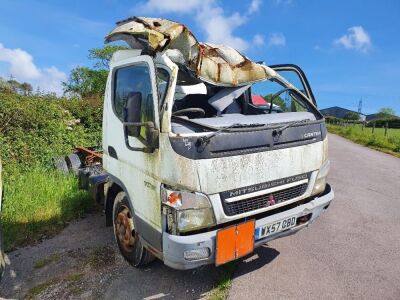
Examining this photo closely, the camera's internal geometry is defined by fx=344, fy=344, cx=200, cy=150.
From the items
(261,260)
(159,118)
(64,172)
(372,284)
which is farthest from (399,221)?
(64,172)

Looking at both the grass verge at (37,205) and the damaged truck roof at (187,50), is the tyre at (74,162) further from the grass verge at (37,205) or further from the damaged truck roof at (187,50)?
the damaged truck roof at (187,50)

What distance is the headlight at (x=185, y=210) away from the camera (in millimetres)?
2912

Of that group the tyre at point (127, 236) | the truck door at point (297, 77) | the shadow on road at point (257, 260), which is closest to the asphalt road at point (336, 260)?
the shadow on road at point (257, 260)

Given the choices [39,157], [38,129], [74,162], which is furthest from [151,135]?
[38,129]

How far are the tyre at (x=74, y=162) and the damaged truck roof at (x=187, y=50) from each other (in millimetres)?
4396

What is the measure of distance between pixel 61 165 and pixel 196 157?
18.4ft

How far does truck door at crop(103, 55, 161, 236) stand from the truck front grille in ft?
2.15

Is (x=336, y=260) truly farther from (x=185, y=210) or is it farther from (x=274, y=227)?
(x=185, y=210)

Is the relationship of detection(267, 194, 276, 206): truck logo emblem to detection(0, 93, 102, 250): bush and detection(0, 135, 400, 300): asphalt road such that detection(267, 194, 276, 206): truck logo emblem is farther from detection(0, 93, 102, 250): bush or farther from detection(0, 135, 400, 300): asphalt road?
detection(0, 93, 102, 250): bush

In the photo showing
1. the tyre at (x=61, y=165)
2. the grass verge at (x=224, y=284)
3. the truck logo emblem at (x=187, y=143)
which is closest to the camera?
the truck logo emblem at (x=187, y=143)

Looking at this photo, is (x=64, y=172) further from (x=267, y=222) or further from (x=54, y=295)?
(x=267, y=222)

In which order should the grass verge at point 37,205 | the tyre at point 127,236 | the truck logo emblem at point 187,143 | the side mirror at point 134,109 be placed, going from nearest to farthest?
the truck logo emblem at point 187,143
the side mirror at point 134,109
the tyre at point 127,236
the grass verge at point 37,205

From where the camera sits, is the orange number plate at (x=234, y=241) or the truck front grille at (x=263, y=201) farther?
the truck front grille at (x=263, y=201)

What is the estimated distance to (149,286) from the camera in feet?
11.8
